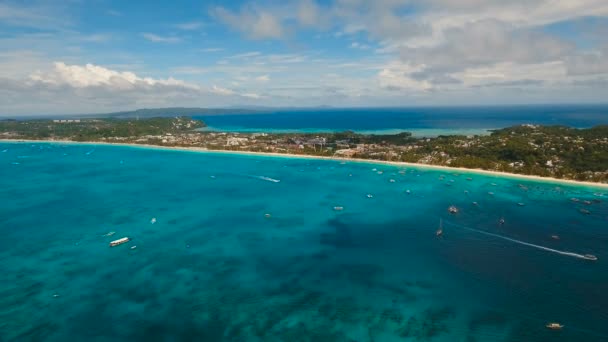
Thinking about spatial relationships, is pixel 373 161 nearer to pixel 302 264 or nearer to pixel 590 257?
pixel 590 257

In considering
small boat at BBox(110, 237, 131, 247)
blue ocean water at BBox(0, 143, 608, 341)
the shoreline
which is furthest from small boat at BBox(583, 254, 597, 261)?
small boat at BBox(110, 237, 131, 247)

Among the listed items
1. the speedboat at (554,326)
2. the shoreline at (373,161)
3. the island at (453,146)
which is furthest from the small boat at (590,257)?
the island at (453,146)

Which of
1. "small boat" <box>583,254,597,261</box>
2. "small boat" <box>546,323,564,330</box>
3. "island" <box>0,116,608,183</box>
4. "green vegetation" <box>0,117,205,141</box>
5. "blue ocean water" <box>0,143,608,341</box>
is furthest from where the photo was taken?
"green vegetation" <box>0,117,205,141</box>

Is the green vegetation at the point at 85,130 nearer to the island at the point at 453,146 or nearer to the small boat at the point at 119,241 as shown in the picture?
the island at the point at 453,146

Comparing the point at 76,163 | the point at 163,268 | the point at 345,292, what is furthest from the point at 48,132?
the point at 345,292

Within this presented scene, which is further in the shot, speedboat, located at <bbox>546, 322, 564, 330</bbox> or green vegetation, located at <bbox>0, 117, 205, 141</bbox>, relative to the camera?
green vegetation, located at <bbox>0, 117, 205, 141</bbox>

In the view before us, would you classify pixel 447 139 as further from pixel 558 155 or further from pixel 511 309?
pixel 511 309

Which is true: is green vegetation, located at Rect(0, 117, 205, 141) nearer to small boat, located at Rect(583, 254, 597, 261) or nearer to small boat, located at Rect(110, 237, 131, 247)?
small boat, located at Rect(110, 237, 131, 247)

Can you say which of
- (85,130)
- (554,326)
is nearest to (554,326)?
(554,326)

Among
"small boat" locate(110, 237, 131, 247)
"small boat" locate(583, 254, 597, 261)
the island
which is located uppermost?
the island
